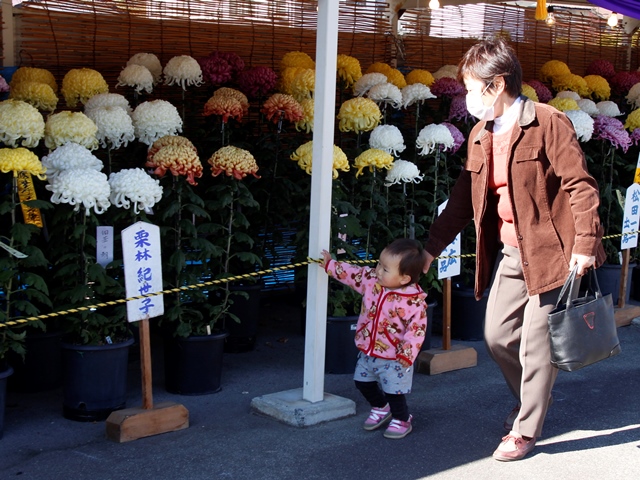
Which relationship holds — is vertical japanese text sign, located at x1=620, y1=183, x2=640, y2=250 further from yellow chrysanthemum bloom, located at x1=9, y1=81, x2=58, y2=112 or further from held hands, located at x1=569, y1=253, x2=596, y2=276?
yellow chrysanthemum bloom, located at x1=9, y1=81, x2=58, y2=112

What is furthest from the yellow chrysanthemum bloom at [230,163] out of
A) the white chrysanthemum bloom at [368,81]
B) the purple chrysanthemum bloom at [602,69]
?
the purple chrysanthemum bloom at [602,69]

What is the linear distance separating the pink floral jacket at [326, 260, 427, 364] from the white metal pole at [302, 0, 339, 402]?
27 cm

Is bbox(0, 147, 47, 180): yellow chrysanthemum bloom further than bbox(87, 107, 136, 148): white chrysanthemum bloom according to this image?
No

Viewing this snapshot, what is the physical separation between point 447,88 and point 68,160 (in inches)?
122

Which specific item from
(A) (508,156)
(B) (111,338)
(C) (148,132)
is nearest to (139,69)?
(C) (148,132)

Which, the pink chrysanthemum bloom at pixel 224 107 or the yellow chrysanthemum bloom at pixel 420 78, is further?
the yellow chrysanthemum bloom at pixel 420 78

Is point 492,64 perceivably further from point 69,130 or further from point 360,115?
point 69,130

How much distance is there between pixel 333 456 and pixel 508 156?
1701 millimetres

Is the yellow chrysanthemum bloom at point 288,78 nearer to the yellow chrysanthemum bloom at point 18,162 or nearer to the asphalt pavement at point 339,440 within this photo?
the asphalt pavement at point 339,440

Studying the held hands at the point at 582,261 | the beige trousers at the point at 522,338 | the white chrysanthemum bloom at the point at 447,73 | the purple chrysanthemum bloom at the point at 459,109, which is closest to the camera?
the held hands at the point at 582,261

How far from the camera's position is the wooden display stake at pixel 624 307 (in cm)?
738

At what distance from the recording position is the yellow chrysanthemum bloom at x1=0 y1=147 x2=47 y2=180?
175 inches

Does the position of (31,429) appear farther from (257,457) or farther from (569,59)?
(569,59)

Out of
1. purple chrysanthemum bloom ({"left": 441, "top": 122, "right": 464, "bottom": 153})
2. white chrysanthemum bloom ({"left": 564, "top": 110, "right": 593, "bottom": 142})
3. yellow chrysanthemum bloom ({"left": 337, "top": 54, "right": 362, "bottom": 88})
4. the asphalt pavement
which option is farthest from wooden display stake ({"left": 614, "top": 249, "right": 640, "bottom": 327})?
yellow chrysanthemum bloom ({"left": 337, "top": 54, "right": 362, "bottom": 88})
